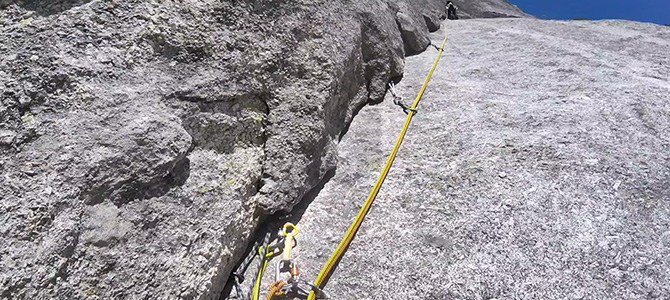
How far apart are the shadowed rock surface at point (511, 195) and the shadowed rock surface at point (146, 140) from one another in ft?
2.16

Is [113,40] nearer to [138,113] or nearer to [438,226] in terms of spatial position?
[138,113]

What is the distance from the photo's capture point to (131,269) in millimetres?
1774

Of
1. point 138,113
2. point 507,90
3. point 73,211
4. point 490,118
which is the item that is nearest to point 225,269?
point 73,211

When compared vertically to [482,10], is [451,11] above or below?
above

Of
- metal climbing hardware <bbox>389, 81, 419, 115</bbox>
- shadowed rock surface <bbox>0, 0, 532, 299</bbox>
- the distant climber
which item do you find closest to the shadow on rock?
shadowed rock surface <bbox>0, 0, 532, 299</bbox>

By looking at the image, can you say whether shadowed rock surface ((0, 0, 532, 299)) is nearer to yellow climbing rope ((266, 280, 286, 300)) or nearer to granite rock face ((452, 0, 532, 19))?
yellow climbing rope ((266, 280, 286, 300))

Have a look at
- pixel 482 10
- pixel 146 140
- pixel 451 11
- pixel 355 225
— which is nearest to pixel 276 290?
pixel 355 225

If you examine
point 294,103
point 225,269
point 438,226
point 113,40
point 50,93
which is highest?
point 113,40

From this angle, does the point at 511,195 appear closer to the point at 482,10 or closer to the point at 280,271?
the point at 280,271

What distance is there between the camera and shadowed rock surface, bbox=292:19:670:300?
2207 mm

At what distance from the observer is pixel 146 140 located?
1.98 metres

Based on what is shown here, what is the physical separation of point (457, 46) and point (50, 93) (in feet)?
20.4

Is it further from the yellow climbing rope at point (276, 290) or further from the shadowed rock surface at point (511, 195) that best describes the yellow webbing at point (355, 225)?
the yellow climbing rope at point (276, 290)

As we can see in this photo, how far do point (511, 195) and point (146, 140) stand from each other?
257 cm
